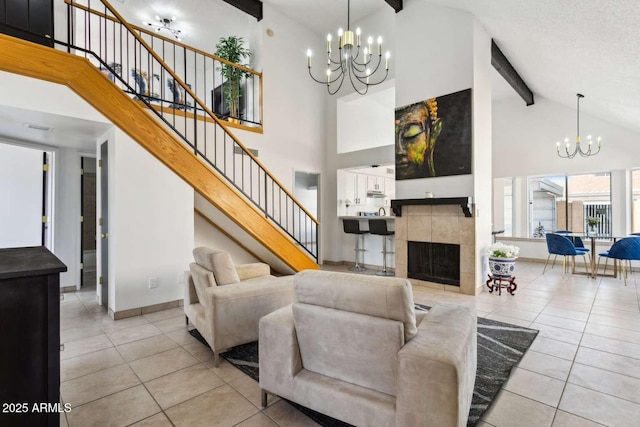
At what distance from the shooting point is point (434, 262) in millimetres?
4988

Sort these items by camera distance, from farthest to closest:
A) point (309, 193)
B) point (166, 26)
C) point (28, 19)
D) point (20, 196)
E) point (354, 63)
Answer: point (309, 193) < point (166, 26) < point (354, 63) < point (20, 196) < point (28, 19)

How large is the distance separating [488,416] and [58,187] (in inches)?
237

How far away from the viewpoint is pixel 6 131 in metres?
3.81

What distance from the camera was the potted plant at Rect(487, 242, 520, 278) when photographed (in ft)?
14.4

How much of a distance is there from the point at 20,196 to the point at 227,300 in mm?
3958

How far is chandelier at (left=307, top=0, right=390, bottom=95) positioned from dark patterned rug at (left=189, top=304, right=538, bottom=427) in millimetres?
3063

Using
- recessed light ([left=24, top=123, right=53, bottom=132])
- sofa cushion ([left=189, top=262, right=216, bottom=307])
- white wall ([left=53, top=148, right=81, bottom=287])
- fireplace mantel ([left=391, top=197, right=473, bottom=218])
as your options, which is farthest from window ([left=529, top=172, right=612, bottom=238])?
white wall ([left=53, top=148, right=81, bottom=287])

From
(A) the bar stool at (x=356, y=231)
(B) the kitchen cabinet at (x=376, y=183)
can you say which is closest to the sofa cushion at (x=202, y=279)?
(A) the bar stool at (x=356, y=231)

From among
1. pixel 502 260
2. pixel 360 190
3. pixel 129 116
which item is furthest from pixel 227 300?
pixel 360 190

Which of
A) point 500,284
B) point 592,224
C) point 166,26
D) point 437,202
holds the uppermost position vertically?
point 166,26

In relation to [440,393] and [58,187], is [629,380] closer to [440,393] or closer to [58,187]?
[440,393]

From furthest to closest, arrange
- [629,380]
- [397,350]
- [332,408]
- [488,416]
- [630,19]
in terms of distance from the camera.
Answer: [630,19] < [629,380] < [488,416] < [332,408] < [397,350]

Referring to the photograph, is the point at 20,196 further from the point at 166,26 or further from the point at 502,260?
the point at 502,260

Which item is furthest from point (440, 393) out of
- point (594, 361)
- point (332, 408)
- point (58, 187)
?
point (58, 187)
